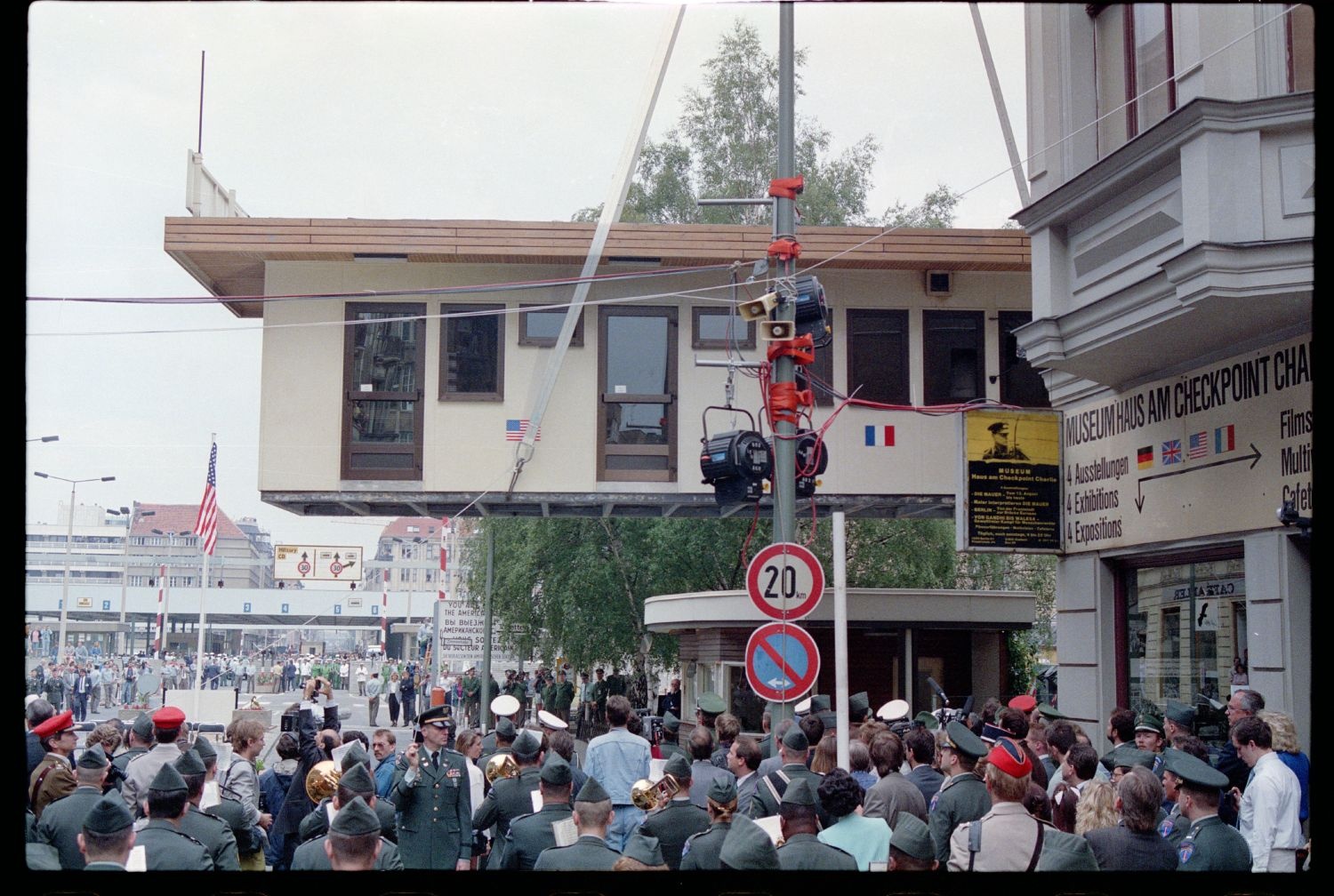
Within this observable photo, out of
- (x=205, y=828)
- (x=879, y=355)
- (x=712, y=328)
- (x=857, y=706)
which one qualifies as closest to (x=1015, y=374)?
(x=879, y=355)

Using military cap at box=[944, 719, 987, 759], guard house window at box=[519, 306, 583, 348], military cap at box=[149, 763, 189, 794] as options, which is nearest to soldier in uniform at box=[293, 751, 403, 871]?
military cap at box=[149, 763, 189, 794]

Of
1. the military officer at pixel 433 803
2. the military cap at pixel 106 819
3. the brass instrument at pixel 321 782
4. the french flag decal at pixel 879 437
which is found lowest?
the military officer at pixel 433 803

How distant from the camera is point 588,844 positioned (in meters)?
5.76

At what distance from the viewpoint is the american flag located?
13.2m

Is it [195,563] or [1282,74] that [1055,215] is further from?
[195,563]

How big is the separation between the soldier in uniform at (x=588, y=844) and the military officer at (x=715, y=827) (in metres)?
0.34

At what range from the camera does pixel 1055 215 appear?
11.5 meters

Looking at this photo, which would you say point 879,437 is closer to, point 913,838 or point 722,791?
point 722,791

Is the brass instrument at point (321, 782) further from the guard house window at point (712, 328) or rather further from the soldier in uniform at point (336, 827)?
the guard house window at point (712, 328)

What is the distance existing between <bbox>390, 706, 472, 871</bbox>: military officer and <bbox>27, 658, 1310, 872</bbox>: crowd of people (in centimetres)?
1

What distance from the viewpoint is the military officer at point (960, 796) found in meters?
6.89

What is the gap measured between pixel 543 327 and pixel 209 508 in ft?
19.6

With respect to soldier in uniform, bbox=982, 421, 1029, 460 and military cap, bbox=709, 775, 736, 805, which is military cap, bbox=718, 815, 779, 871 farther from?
soldier in uniform, bbox=982, 421, 1029, 460

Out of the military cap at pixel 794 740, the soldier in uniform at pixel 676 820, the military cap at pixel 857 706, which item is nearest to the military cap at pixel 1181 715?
the military cap at pixel 794 740
